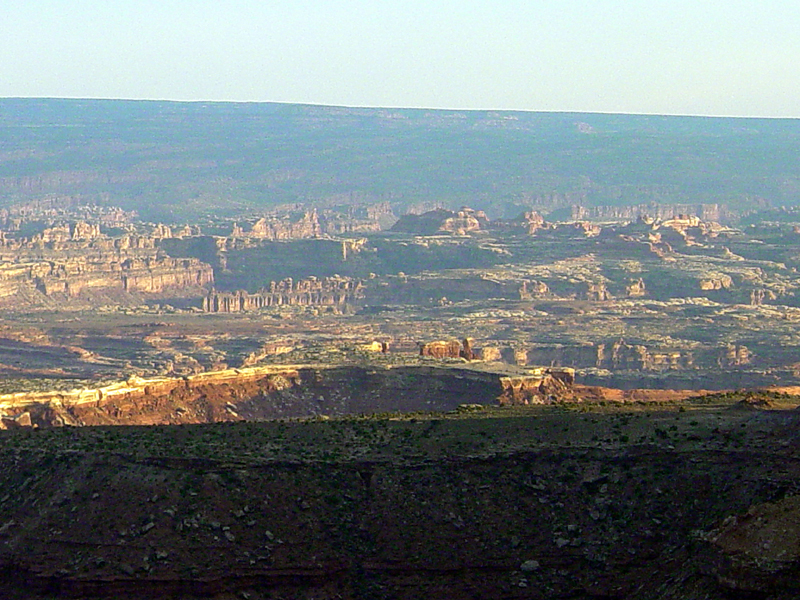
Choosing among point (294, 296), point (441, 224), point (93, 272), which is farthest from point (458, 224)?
point (93, 272)

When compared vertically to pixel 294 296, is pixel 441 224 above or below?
above

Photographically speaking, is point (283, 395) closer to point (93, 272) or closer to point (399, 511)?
point (399, 511)

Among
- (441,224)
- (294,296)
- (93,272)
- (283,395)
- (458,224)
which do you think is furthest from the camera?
(441,224)

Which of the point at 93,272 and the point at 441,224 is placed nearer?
the point at 93,272

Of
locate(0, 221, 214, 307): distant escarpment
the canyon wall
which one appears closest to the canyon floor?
the canyon wall

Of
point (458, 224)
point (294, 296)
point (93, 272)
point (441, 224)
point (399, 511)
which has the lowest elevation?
point (93, 272)

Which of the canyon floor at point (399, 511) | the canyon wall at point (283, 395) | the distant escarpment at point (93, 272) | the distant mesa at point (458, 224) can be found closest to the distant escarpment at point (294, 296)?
the distant escarpment at point (93, 272)

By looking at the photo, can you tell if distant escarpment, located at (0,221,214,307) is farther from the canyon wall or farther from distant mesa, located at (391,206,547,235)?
the canyon wall

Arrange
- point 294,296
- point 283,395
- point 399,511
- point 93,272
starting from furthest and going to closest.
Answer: point 93,272 < point 294,296 < point 283,395 < point 399,511

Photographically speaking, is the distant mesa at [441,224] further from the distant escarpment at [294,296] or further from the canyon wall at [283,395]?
the canyon wall at [283,395]
